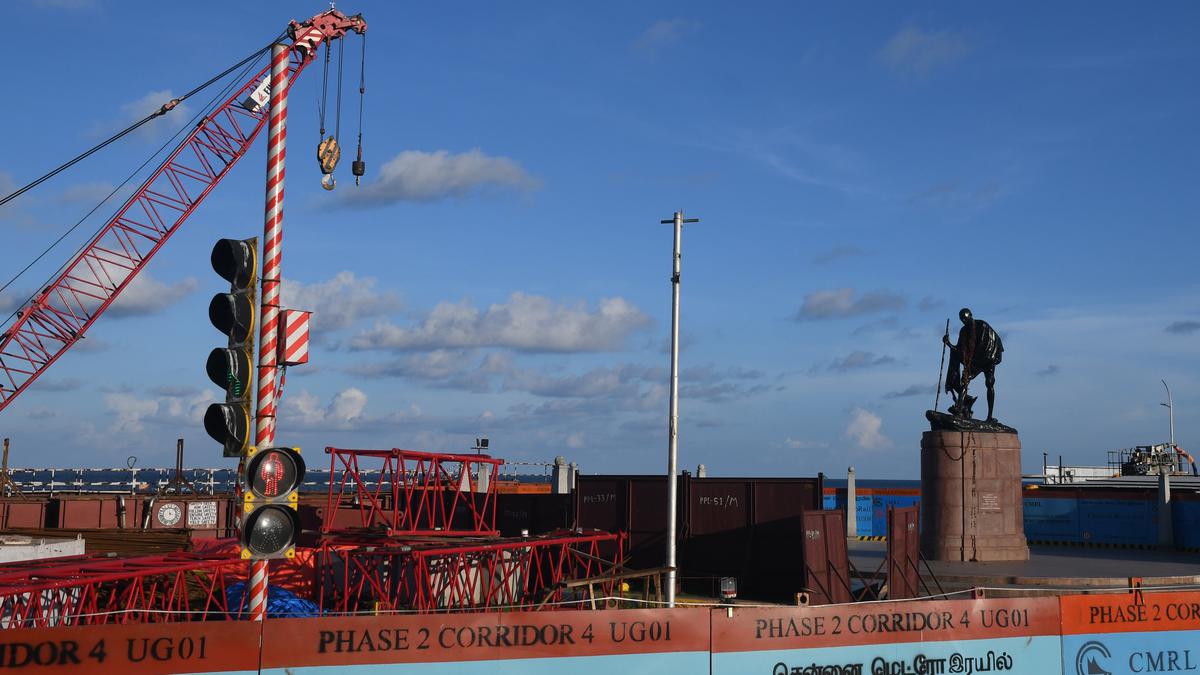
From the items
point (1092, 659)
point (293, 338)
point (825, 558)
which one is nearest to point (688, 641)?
point (293, 338)

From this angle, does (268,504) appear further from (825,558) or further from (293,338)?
(825,558)

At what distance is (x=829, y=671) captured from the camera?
12.4 meters

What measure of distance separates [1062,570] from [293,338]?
84.4 ft

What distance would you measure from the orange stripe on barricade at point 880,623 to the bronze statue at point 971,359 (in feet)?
68.9

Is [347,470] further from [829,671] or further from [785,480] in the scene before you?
[829,671]

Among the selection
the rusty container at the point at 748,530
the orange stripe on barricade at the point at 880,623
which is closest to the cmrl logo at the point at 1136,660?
the orange stripe on barricade at the point at 880,623

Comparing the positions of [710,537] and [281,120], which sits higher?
[281,120]

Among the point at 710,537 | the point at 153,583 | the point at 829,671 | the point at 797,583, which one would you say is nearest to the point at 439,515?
the point at 710,537

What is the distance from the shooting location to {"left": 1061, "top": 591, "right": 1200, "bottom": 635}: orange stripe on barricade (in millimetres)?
13586

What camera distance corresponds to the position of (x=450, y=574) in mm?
22438

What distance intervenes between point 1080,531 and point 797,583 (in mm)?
20423

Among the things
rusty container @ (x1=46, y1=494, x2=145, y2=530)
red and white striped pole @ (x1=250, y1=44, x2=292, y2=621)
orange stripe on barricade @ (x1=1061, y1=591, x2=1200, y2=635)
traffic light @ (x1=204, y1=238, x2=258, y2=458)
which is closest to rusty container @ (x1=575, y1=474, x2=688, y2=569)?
orange stripe on barricade @ (x1=1061, y1=591, x2=1200, y2=635)

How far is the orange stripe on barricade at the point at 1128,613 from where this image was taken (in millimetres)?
13586

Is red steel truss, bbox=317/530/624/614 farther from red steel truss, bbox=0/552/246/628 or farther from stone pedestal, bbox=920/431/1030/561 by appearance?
stone pedestal, bbox=920/431/1030/561
